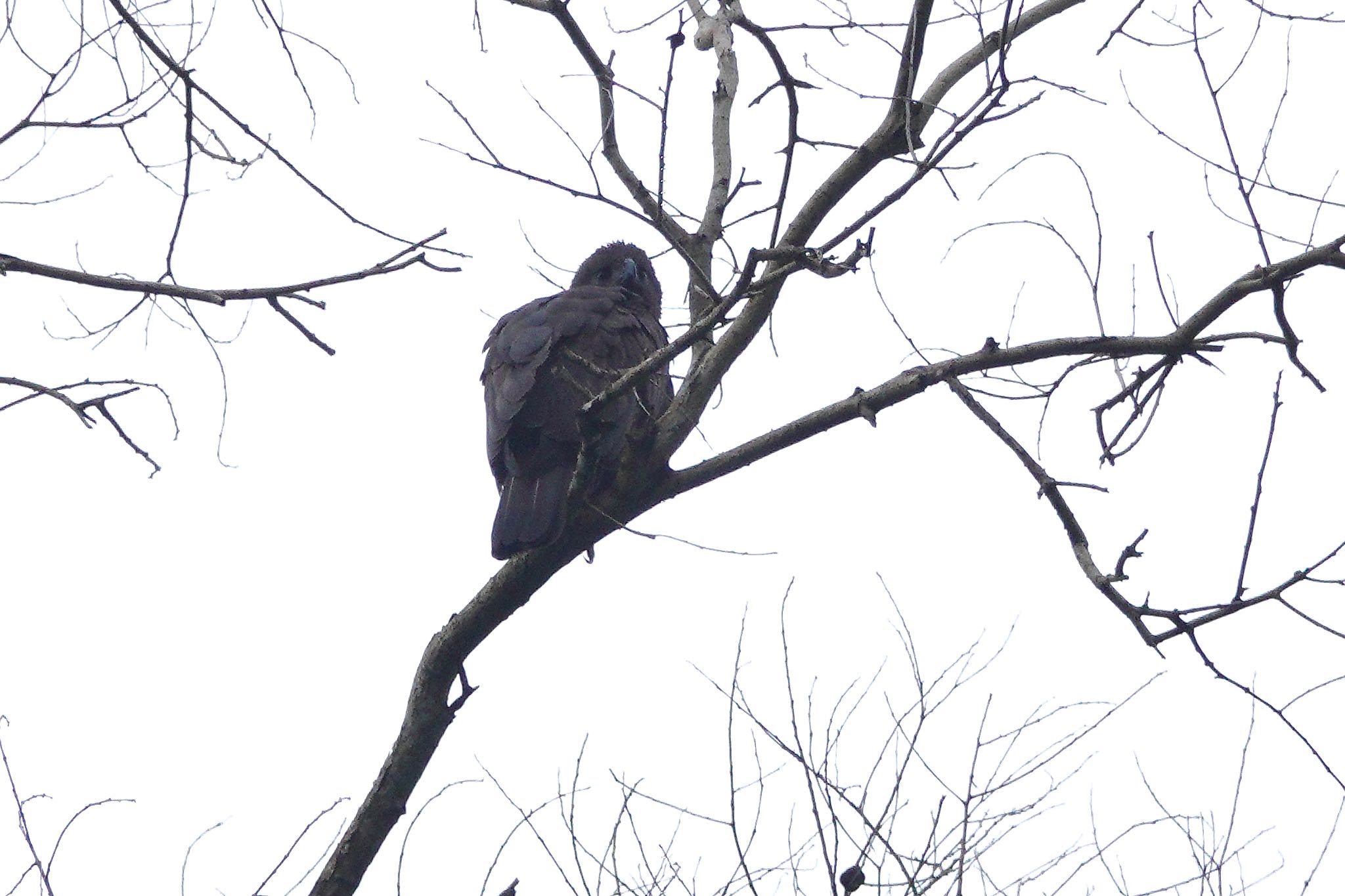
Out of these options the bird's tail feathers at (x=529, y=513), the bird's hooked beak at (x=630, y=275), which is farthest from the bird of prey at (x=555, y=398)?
the bird's hooked beak at (x=630, y=275)

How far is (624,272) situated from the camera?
5734mm

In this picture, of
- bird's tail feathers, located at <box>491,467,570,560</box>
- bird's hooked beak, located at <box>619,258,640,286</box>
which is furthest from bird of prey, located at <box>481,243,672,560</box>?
bird's hooked beak, located at <box>619,258,640,286</box>

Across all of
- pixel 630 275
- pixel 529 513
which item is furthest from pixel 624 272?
pixel 529 513

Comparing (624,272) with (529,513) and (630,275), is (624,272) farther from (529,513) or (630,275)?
(529,513)

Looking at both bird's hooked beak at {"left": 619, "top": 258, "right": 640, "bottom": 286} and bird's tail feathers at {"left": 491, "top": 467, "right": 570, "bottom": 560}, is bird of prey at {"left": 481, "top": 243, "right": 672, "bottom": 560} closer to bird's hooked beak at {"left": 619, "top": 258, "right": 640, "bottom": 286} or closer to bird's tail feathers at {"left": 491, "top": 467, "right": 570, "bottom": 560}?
bird's tail feathers at {"left": 491, "top": 467, "right": 570, "bottom": 560}

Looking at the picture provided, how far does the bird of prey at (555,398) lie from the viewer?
3.59m

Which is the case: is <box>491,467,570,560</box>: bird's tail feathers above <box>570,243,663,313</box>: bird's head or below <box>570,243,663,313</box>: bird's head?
below

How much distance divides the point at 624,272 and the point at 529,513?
2263mm

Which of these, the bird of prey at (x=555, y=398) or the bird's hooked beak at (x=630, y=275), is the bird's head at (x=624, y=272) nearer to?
the bird's hooked beak at (x=630, y=275)

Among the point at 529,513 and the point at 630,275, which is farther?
the point at 630,275

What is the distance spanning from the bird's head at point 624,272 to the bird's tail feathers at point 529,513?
1884 millimetres

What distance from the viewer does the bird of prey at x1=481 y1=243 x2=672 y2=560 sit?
3.59 meters

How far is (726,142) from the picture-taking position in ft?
13.2

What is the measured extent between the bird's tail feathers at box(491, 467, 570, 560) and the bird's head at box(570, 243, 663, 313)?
6.18 feet
